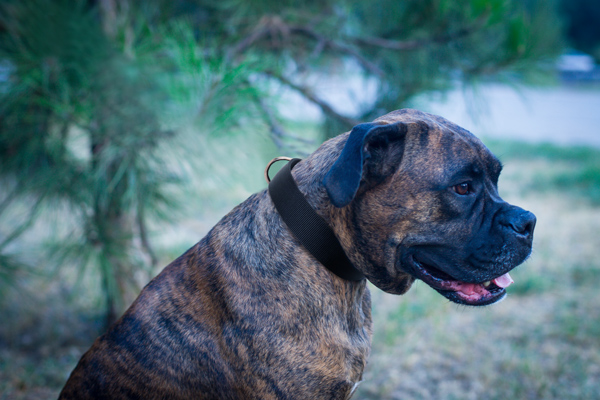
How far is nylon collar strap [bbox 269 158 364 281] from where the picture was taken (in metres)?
1.61

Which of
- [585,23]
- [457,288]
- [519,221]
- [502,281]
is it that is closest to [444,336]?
[502,281]

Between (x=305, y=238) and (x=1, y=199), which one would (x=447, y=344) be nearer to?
(x=305, y=238)

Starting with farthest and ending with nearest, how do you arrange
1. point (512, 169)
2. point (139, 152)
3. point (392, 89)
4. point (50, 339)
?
1. point (512, 169)
2. point (50, 339)
3. point (392, 89)
4. point (139, 152)

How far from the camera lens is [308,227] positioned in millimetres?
1606

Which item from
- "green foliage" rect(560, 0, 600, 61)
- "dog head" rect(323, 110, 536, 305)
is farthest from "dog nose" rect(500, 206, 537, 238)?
"green foliage" rect(560, 0, 600, 61)

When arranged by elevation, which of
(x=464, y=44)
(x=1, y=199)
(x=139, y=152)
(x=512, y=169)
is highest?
(x=1, y=199)

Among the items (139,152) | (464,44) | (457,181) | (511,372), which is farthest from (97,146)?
(511,372)

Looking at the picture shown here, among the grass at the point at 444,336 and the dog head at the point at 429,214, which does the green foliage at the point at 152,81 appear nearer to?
the grass at the point at 444,336

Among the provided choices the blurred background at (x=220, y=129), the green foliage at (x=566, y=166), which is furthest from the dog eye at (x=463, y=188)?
the green foliage at (x=566, y=166)

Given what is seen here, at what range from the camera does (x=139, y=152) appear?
2.37 metres

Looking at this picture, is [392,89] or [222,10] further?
[222,10]

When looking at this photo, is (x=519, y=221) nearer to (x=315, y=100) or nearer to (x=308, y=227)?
(x=308, y=227)

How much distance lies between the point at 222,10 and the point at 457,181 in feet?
8.28

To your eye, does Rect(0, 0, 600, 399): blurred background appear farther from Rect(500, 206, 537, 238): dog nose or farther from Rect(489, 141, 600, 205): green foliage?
Rect(489, 141, 600, 205): green foliage
